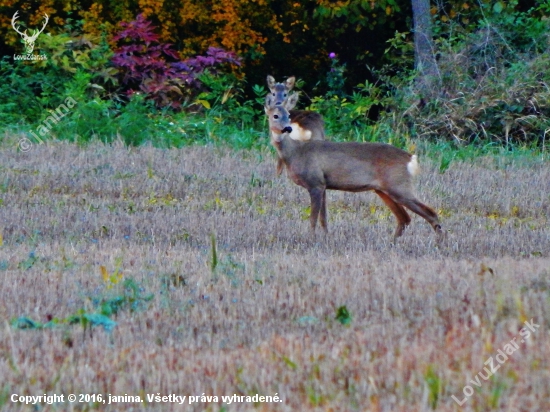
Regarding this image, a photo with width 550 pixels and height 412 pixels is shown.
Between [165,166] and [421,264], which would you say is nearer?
[421,264]

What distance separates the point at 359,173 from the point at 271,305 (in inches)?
161

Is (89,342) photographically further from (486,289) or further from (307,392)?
(486,289)

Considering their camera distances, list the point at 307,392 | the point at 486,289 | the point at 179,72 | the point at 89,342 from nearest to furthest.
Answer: the point at 307,392
the point at 89,342
the point at 486,289
the point at 179,72

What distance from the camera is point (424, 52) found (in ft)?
66.0

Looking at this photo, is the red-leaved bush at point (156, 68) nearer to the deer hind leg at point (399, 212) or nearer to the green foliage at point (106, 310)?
the deer hind leg at point (399, 212)

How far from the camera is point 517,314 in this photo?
18.0 ft

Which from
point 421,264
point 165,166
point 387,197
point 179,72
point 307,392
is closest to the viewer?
point 307,392

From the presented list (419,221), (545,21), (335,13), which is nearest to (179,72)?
(335,13)

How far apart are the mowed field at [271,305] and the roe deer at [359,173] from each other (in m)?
0.27

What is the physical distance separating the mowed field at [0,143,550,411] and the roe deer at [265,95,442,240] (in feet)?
0.90

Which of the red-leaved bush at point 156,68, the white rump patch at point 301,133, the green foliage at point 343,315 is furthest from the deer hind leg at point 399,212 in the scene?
the red-leaved bush at point 156,68

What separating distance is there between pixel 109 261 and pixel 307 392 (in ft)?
12.5

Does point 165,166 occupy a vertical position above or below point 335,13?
below

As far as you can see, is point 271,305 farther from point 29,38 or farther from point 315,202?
point 29,38
